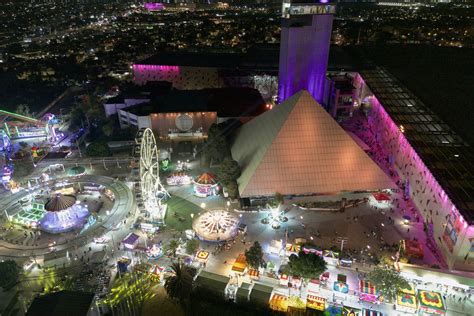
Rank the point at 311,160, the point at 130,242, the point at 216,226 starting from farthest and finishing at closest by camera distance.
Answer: the point at 311,160 → the point at 216,226 → the point at 130,242

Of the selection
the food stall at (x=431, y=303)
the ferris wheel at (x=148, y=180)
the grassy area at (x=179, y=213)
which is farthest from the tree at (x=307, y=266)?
the ferris wheel at (x=148, y=180)

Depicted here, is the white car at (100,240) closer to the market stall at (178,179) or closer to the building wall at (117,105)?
the market stall at (178,179)

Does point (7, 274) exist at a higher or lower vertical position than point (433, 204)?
lower

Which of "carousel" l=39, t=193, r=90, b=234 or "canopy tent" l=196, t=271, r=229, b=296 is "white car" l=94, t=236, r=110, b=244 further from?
"canopy tent" l=196, t=271, r=229, b=296

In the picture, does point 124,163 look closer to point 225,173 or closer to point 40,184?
point 40,184

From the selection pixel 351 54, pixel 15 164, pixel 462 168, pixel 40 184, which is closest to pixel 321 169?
pixel 462 168

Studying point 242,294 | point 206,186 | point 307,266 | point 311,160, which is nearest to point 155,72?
point 206,186

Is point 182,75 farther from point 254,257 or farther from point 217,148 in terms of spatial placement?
point 254,257
